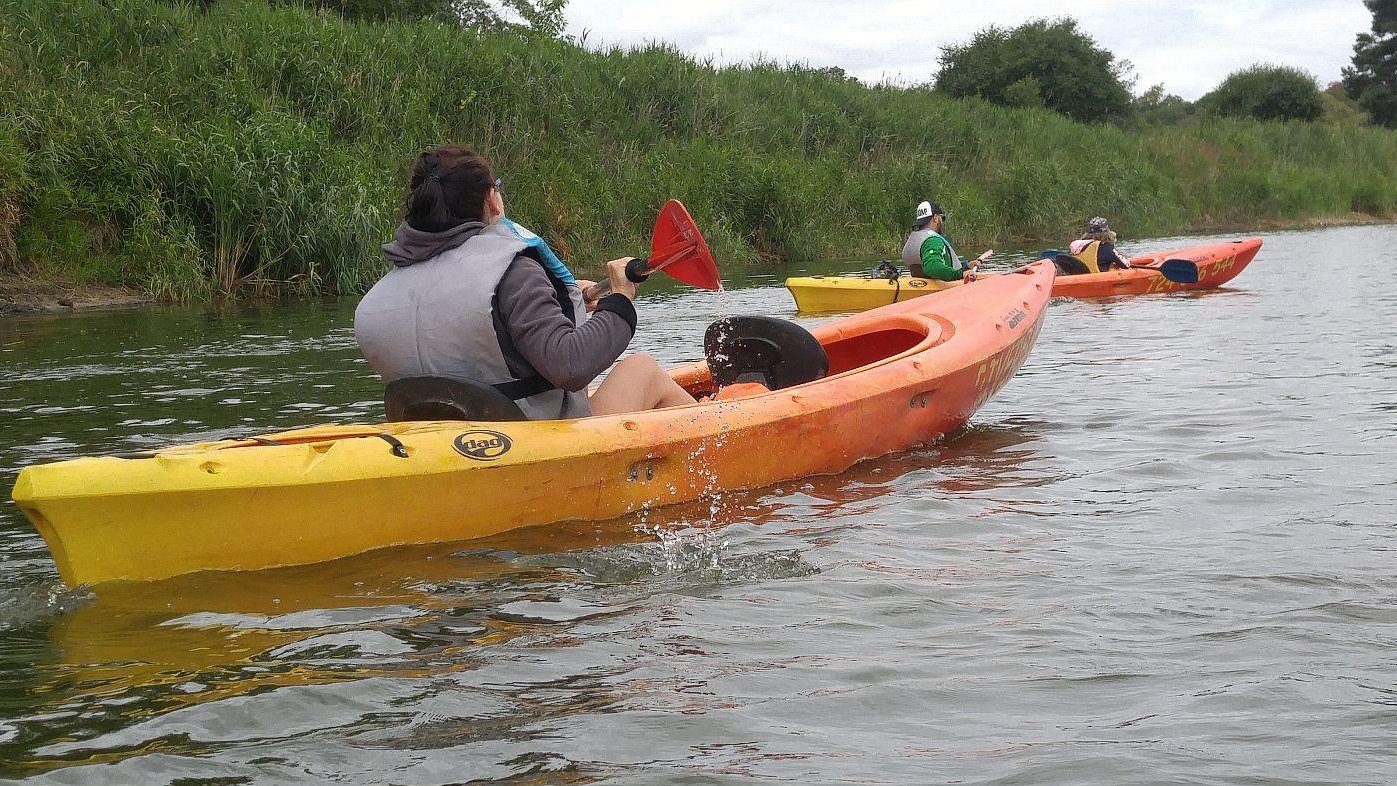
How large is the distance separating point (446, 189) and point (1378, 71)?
60954mm

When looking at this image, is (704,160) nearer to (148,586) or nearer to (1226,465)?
(1226,465)

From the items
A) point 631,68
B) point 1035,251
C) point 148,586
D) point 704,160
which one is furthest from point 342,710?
point 1035,251

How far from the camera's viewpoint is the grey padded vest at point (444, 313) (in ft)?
12.4

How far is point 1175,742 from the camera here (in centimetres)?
246

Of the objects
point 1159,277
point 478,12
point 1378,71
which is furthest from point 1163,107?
point 1159,277

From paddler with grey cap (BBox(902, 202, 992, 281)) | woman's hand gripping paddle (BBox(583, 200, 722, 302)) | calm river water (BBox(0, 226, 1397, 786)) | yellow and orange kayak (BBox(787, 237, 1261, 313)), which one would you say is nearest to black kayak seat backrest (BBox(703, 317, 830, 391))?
calm river water (BBox(0, 226, 1397, 786))

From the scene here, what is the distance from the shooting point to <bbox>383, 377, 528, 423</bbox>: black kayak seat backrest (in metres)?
3.95

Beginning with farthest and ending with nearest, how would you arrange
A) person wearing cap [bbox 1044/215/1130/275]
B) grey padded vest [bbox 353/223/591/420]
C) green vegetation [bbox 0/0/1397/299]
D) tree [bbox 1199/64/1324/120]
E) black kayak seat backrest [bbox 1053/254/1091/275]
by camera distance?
1. tree [bbox 1199/64/1324/120]
2. black kayak seat backrest [bbox 1053/254/1091/275]
3. person wearing cap [bbox 1044/215/1130/275]
4. green vegetation [bbox 0/0/1397/299]
5. grey padded vest [bbox 353/223/591/420]

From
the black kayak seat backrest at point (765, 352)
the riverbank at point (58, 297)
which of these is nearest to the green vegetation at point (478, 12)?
the riverbank at point (58, 297)

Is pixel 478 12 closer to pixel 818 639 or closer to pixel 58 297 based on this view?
pixel 58 297

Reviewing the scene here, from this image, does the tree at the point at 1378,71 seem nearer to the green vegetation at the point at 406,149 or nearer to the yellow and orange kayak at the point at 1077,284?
the green vegetation at the point at 406,149

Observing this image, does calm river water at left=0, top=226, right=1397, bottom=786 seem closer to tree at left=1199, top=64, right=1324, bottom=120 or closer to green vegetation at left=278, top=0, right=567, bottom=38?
green vegetation at left=278, top=0, right=567, bottom=38

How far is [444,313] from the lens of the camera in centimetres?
382

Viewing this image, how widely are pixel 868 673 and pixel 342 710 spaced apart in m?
1.07
